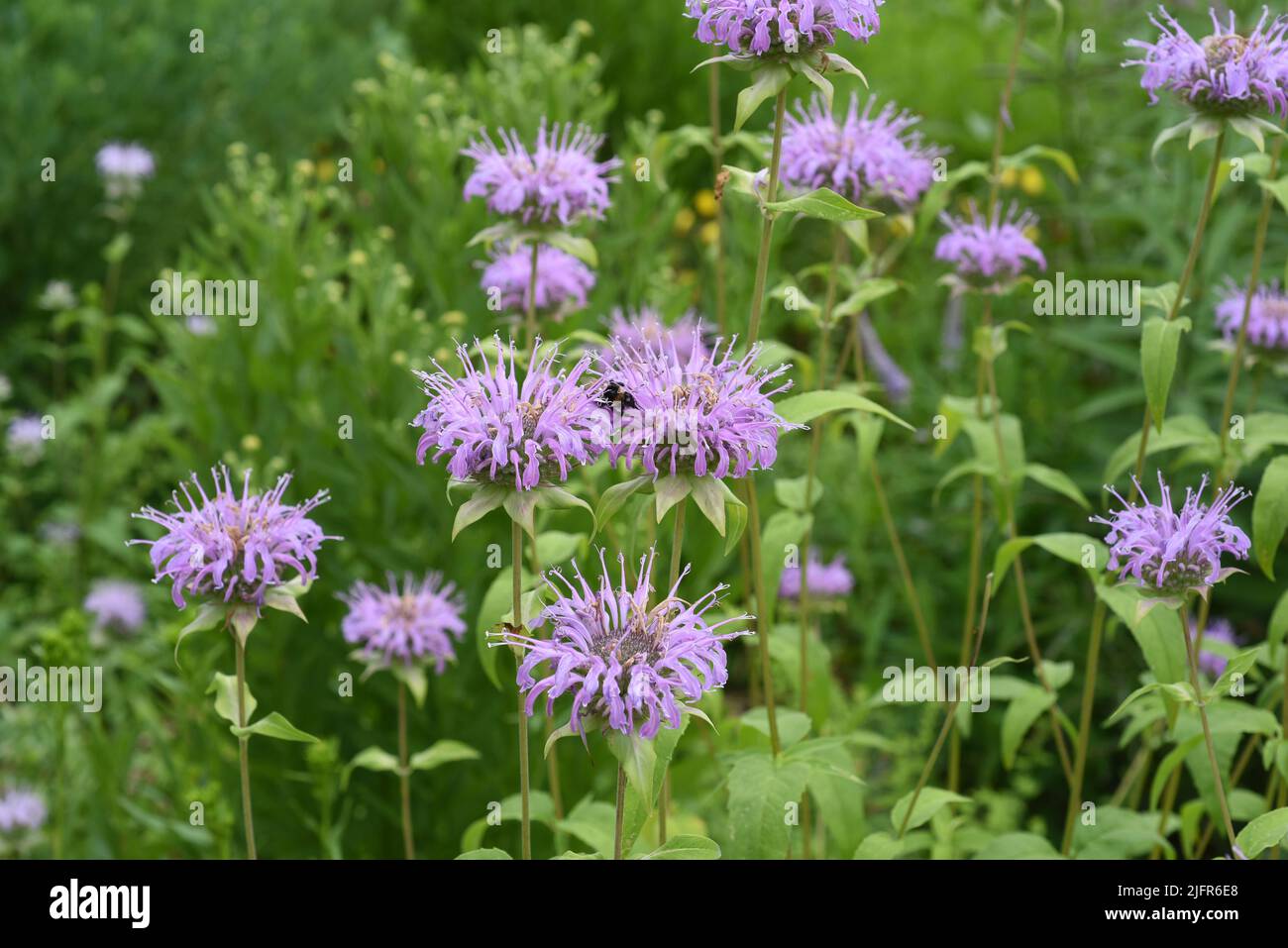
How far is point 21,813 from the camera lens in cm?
363

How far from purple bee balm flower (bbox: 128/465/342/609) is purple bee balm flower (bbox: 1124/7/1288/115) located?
1581mm

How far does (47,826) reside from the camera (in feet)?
12.7

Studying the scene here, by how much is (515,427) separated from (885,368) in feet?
11.6

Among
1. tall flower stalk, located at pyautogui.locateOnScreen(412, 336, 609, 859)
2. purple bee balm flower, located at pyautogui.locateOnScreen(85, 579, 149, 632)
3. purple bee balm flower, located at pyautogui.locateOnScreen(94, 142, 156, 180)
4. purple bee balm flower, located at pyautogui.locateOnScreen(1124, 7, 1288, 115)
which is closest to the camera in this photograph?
tall flower stalk, located at pyautogui.locateOnScreen(412, 336, 609, 859)

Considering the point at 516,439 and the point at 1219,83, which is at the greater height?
the point at 1219,83

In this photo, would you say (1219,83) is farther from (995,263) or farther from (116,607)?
(116,607)

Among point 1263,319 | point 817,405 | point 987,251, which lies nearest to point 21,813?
point 817,405

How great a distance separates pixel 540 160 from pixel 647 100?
13.6 ft

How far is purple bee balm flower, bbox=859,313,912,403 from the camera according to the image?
5.12m

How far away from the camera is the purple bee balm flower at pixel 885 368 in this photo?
512 centimetres

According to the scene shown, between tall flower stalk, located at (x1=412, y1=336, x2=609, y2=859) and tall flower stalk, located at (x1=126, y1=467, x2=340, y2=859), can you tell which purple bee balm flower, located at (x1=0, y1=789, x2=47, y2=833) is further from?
tall flower stalk, located at (x1=412, y1=336, x2=609, y2=859)

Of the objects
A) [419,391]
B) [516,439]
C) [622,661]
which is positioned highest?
[419,391]

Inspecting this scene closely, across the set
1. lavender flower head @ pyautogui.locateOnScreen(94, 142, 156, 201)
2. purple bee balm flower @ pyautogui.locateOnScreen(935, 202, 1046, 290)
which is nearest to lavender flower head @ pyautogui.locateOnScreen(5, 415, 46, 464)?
lavender flower head @ pyautogui.locateOnScreen(94, 142, 156, 201)
